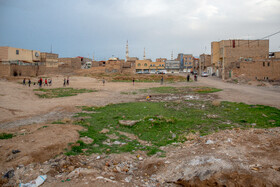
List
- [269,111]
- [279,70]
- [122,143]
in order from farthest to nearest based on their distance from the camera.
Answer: [279,70]
[269,111]
[122,143]

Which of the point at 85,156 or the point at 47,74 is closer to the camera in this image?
the point at 85,156

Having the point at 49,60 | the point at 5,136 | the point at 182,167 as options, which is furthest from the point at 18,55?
the point at 182,167

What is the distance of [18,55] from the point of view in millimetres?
48125

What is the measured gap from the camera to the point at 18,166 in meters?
4.70

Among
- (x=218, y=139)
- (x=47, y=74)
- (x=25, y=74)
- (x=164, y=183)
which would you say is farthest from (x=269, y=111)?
(x=47, y=74)

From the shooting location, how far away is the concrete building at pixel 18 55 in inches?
1753

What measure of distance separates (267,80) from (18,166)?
120 ft

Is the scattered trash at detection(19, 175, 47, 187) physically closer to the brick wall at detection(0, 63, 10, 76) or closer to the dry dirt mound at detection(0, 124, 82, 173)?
the dry dirt mound at detection(0, 124, 82, 173)

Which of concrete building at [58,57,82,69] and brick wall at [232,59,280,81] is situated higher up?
concrete building at [58,57,82,69]

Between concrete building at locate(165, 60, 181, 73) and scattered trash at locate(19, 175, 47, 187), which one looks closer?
scattered trash at locate(19, 175, 47, 187)

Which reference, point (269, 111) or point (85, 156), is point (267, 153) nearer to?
point (85, 156)

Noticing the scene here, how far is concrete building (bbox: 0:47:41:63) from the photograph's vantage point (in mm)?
44531

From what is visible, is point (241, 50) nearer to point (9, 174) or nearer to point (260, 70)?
point (260, 70)

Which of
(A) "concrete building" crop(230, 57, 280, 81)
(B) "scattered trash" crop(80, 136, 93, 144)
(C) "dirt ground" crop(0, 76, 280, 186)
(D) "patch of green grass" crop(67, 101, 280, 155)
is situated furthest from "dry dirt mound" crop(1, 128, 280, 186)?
(A) "concrete building" crop(230, 57, 280, 81)
